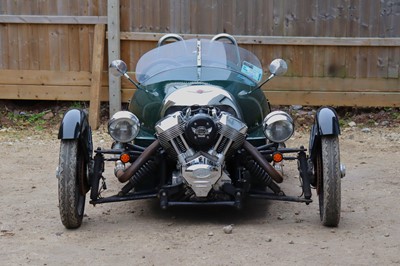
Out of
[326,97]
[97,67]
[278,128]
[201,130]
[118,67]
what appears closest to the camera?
[201,130]

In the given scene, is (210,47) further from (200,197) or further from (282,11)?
(282,11)

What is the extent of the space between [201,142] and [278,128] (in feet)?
2.23

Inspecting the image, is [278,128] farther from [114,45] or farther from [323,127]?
[114,45]

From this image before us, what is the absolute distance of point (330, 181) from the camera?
6203 millimetres

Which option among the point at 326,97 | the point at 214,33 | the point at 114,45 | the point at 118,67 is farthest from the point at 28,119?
the point at 118,67

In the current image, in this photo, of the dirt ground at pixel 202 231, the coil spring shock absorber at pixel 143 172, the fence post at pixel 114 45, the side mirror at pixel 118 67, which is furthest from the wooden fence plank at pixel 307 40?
the coil spring shock absorber at pixel 143 172

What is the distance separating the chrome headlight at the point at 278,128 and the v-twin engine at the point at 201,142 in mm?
229

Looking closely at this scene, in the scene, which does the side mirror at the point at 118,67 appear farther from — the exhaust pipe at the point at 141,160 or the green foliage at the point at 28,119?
the green foliage at the point at 28,119

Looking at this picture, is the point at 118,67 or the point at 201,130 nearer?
the point at 201,130

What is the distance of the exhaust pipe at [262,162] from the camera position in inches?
250

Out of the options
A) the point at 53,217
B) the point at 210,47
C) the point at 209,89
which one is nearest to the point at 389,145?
the point at 210,47

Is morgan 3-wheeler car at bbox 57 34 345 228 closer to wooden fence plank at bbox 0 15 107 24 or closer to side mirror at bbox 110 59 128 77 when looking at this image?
side mirror at bbox 110 59 128 77

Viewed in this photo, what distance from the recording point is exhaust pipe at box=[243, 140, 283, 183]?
250 inches

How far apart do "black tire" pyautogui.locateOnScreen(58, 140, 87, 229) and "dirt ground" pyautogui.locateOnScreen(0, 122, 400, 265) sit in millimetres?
126
